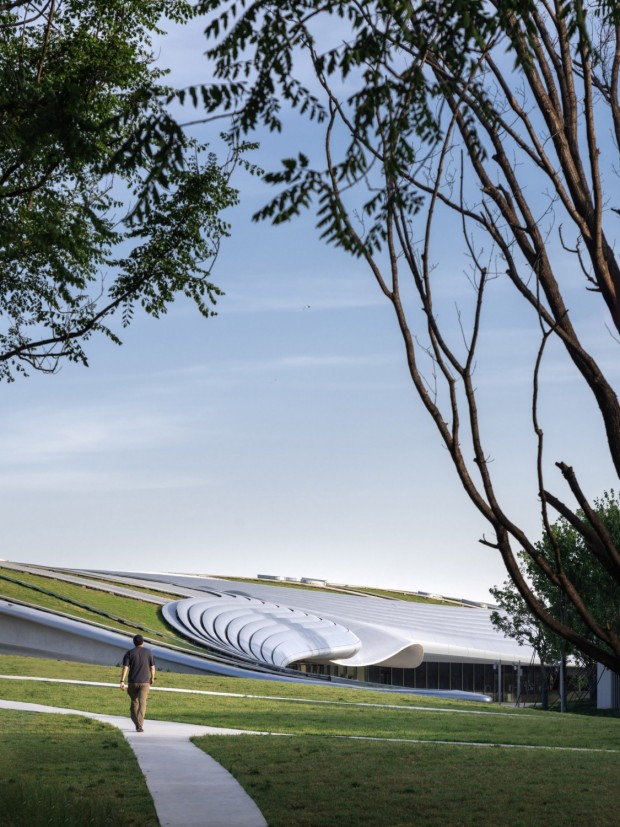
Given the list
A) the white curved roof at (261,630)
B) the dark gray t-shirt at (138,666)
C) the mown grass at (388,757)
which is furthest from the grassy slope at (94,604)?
the dark gray t-shirt at (138,666)

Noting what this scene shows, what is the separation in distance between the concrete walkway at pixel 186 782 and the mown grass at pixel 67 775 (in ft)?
0.65

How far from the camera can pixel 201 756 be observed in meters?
14.3

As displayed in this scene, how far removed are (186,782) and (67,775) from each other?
1.55 meters

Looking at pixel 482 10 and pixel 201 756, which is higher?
pixel 482 10

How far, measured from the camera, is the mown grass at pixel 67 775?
31.8 feet

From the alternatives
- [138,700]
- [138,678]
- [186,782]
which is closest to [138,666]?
[138,678]

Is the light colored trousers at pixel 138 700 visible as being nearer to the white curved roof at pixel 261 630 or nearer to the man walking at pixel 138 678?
the man walking at pixel 138 678

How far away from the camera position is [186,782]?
1207 cm

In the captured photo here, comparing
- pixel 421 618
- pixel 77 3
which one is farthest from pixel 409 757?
pixel 421 618

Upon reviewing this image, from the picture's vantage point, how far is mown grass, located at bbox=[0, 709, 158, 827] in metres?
9.70

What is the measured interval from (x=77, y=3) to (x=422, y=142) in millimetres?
10337

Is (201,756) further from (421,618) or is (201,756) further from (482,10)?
(421,618)

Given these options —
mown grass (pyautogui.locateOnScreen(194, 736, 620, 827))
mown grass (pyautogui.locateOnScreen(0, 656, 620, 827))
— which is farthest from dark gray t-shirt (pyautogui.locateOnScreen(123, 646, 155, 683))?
mown grass (pyautogui.locateOnScreen(0, 656, 620, 827))

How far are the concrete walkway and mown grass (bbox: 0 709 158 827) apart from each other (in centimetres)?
20
